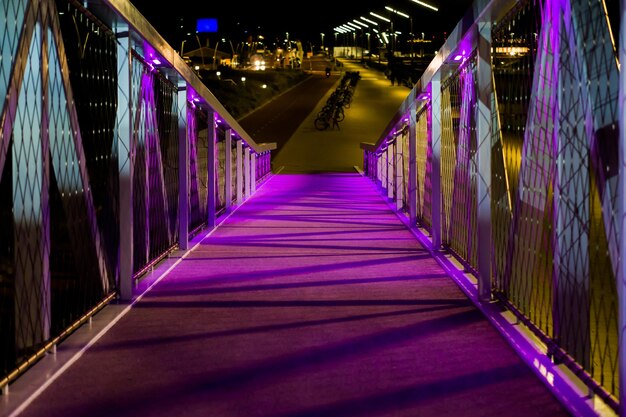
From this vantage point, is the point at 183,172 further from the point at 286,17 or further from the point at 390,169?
the point at 286,17

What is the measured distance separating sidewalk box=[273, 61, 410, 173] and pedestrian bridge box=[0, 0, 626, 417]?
18655 mm

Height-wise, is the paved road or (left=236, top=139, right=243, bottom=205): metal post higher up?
the paved road

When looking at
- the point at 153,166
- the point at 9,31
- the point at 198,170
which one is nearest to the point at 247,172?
the point at 198,170

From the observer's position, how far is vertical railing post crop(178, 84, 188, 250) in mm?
7832

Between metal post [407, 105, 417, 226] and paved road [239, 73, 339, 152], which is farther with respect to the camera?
paved road [239, 73, 339, 152]

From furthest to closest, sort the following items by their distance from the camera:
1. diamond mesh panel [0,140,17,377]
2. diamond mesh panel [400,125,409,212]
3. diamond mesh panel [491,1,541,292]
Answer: diamond mesh panel [400,125,409,212] → diamond mesh panel [491,1,541,292] → diamond mesh panel [0,140,17,377]

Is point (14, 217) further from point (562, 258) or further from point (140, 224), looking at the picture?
point (140, 224)

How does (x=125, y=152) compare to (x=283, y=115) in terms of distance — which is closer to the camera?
(x=125, y=152)

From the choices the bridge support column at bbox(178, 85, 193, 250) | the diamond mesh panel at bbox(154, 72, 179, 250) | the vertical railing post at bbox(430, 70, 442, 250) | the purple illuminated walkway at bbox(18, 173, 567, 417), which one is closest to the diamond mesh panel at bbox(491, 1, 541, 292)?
the purple illuminated walkway at bbox(18, 173, 567, 417)

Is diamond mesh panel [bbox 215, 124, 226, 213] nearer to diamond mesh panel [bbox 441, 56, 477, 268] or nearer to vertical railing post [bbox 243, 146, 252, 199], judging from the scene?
vertical railing post [bbox 243, 146, 252, 199]

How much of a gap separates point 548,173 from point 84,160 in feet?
6.99

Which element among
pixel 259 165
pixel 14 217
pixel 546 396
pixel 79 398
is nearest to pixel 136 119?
pixel 14 217

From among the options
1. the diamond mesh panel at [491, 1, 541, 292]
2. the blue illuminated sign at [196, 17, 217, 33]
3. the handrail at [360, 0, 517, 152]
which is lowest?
the diamond mesh panel at [491, 1, 541, 292]

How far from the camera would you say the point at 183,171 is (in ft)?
26.0
